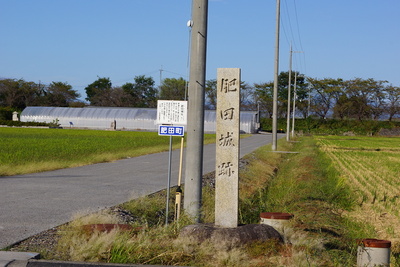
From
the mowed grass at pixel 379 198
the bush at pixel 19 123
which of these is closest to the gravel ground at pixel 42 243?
the mowed grass at pixel 379 198

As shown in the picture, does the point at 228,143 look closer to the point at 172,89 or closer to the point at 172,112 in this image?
the point at 172,112

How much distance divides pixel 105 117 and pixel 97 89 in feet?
107

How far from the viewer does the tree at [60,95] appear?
366 feet

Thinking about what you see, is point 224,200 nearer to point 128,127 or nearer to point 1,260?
point 1,260

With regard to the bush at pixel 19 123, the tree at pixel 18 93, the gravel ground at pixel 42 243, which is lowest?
the gravel ground at pixel 42 243

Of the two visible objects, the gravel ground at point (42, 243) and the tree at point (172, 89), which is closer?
the gravel ground at point (42, 243)

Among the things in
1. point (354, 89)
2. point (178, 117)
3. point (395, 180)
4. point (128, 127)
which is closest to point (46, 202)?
point (178, 117)

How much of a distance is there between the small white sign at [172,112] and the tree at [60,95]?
104 metres

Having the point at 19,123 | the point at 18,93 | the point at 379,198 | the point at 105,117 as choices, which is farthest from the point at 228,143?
the point at 18,93

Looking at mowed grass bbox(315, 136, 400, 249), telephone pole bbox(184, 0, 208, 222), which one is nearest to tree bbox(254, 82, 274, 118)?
mowed grass bbox(315, 136, 400, 249)

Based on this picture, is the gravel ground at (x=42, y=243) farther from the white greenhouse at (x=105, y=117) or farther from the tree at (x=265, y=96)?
the tree at (x=265, y=96)

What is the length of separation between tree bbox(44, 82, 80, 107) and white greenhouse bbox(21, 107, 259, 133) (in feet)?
75.5

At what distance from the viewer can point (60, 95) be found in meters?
114

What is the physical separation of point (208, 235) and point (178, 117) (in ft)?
8.06
